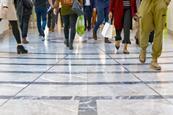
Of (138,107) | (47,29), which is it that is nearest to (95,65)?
(138,107)

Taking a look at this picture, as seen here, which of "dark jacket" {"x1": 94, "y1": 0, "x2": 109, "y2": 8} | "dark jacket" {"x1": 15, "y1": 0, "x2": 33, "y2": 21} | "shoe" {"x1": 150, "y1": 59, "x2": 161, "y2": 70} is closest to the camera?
"shoe" {"x1": 150, "y1": 59, "x2": 161, "y2": 70}

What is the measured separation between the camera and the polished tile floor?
4.51 meters

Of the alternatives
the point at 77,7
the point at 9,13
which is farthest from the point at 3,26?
the point at 9,13

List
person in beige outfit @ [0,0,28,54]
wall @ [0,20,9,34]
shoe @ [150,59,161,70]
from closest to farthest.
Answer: shoe @ [150,59,161,70], person in beige outfit @ [0,0,28,54], wall @ [0,20,9,34]

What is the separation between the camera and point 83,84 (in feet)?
19.1

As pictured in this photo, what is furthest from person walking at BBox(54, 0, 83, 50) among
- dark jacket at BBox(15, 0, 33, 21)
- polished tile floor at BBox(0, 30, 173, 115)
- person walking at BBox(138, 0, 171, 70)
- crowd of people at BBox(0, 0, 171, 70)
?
person walking at BBox(138, 0, 171, 70)

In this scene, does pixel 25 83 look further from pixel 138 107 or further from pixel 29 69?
pixel 138 107

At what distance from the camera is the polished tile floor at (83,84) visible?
4.51 m

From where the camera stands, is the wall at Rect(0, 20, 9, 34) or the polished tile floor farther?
the wall at Rect(0, 20, 9, 34)

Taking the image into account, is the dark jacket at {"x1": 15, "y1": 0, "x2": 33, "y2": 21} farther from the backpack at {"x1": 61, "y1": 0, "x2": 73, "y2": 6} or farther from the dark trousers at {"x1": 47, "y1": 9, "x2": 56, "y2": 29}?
the dark trousers at {"x1": 47, "y1": 9, "x2": 56, "y2": 29}

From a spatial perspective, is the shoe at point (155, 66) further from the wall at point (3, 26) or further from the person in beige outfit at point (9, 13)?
the wall at point (3, 26)

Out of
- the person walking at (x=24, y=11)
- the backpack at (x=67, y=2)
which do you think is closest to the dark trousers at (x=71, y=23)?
the backpack at (x=67, y=2)

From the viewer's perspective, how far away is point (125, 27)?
879 cm

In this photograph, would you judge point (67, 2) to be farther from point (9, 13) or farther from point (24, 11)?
point (24, 11)
